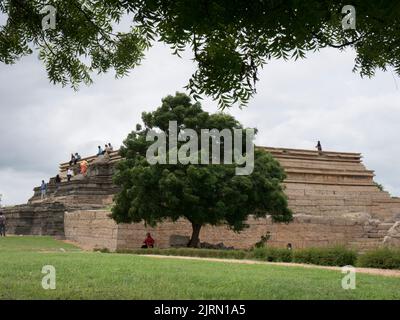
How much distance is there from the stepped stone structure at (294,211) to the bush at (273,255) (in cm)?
739

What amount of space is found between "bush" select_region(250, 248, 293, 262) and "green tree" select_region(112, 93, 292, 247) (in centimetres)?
340

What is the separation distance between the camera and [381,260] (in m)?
17.5

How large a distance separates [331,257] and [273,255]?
2431mm

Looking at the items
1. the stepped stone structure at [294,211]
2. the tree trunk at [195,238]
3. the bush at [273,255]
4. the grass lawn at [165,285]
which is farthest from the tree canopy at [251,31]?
the stepped stone structure at [294,211]

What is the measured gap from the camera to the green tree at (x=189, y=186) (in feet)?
76.9

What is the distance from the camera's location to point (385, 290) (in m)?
10.2

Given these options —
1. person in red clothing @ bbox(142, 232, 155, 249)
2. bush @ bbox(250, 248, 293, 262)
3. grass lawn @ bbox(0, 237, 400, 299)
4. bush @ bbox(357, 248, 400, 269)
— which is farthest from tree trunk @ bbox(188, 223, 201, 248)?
grass lawn @ bbox(0, 237, 400, 299)

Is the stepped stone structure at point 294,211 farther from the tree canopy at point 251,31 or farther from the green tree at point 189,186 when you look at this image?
the tree canopy at point 251,31

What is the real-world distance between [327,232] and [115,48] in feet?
91.6

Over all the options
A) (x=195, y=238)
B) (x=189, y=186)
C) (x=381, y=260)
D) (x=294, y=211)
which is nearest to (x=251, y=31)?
(x=381, y=260)

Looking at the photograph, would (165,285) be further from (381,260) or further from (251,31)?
(381,260)
